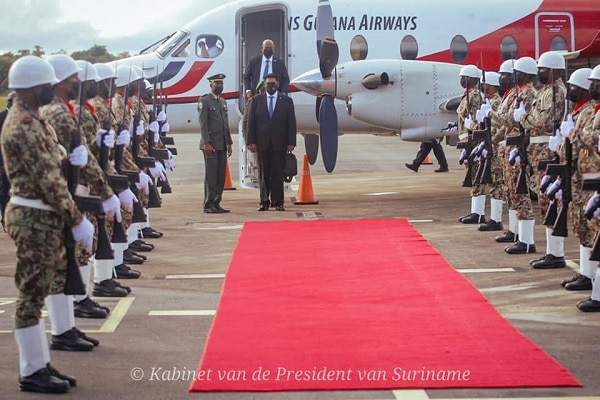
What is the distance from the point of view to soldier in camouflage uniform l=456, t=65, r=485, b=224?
1495 centimetres

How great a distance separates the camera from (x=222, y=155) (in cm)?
1716

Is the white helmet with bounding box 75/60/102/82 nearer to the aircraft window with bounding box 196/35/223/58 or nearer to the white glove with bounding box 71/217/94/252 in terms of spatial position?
the white glove with bounding box 71/217/94/252

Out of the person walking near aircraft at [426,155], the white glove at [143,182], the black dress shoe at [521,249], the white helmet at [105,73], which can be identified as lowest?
the person walking near aircraft at [426,155]

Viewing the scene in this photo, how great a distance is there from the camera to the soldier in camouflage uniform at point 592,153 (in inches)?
365

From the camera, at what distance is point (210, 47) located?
1964 cm

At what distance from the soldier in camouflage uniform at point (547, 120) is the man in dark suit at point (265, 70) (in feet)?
21.7

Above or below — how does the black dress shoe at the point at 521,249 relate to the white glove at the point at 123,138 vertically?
below

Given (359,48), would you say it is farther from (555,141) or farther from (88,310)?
(88,310)

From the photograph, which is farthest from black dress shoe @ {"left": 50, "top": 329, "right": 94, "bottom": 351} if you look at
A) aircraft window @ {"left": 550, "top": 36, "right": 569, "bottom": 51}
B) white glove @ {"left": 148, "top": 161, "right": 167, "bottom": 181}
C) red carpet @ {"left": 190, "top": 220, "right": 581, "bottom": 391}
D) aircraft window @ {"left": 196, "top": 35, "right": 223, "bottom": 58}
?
aircraft window @ {"left": 550, "top": 36, "right": 569, "bottom": 51}

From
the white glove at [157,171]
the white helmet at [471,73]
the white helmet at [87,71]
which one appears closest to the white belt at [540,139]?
the white helmet at [471,73]

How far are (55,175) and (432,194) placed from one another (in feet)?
42.7

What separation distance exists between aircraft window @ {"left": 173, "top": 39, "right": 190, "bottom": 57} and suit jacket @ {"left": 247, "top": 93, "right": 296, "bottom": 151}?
298cm

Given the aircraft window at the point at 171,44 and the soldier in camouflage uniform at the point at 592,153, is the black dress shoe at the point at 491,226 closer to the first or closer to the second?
the soldier in camouflage uniform at the point at 592,153

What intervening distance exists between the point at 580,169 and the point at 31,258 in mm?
4849
